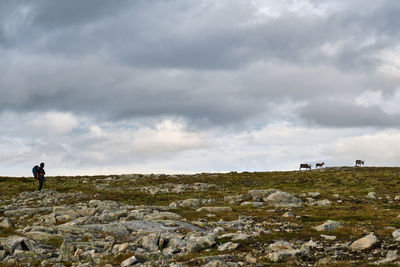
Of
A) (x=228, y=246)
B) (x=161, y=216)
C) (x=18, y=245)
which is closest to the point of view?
(x=228, y=246)

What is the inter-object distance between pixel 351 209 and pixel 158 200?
20.2m

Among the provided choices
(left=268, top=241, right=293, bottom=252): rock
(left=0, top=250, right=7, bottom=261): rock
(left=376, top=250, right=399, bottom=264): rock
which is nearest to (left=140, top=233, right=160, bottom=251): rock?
(left=268, top=241, right=293, bottom=252): rock

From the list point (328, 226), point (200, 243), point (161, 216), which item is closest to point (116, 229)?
point (161, 216)

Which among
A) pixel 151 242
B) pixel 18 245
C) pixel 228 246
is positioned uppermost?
pixel 228 246

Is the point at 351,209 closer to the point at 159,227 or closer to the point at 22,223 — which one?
the point at 159,227

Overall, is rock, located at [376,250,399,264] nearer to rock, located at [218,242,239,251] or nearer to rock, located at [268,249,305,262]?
rock, located at [268,249,305,262]

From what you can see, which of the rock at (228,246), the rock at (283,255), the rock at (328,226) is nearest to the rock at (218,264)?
the rock at (283,255)

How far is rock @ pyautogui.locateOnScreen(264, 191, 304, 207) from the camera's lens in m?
34.8

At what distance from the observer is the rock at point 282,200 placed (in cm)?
3481

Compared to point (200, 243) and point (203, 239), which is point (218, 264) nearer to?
point (200, 243)

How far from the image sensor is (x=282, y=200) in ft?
118

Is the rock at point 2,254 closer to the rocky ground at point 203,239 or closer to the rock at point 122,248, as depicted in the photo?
the rocky ground at point 203,239

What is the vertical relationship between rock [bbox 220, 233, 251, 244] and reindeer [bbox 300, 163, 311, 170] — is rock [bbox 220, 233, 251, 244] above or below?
below

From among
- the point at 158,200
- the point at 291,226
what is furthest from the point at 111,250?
the point at 158,200
